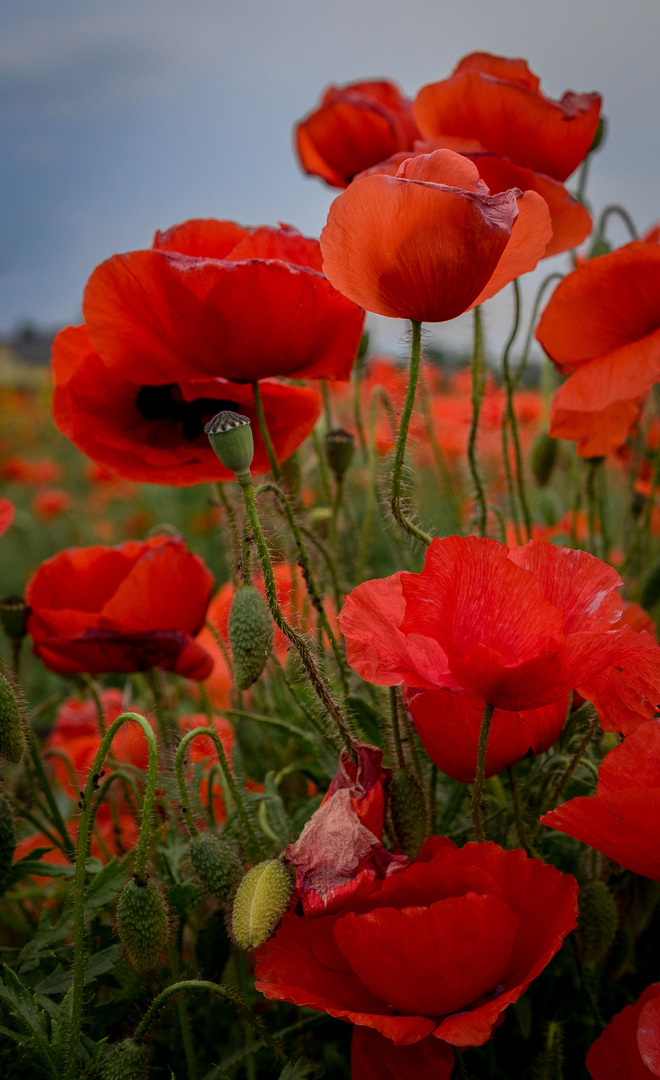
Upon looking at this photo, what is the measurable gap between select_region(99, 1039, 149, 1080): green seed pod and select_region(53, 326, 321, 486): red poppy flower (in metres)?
0.41

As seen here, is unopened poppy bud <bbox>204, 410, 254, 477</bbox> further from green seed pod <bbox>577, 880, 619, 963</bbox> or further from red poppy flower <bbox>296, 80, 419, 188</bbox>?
red poppy flower <bbox>296, 80, 419, 188</bbox>

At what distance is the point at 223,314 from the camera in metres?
0.66

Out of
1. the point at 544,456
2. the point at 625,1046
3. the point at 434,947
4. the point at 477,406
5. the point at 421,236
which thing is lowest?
the point at 625,1046

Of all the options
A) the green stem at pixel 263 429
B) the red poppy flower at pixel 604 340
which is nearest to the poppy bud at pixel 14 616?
the green stem at pixel 263 429

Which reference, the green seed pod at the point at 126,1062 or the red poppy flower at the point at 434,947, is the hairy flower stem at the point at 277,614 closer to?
the red poppy flower at the point at 434,947

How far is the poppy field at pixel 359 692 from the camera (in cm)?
51

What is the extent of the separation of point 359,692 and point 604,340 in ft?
1.41

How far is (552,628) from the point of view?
496 mm

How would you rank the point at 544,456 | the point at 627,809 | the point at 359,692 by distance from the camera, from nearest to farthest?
the point at 627,809 < the point at 359,692 < the point at 544,456

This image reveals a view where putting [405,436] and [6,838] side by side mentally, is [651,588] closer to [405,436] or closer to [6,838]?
[405,436]

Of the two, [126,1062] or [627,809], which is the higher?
[627,809]

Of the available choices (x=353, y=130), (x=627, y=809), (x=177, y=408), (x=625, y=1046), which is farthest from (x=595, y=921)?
(x=353, y=130)

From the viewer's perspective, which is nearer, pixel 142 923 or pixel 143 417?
pixel 142 923

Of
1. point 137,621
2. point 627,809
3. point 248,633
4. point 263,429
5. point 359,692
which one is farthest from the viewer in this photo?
point 359,692
